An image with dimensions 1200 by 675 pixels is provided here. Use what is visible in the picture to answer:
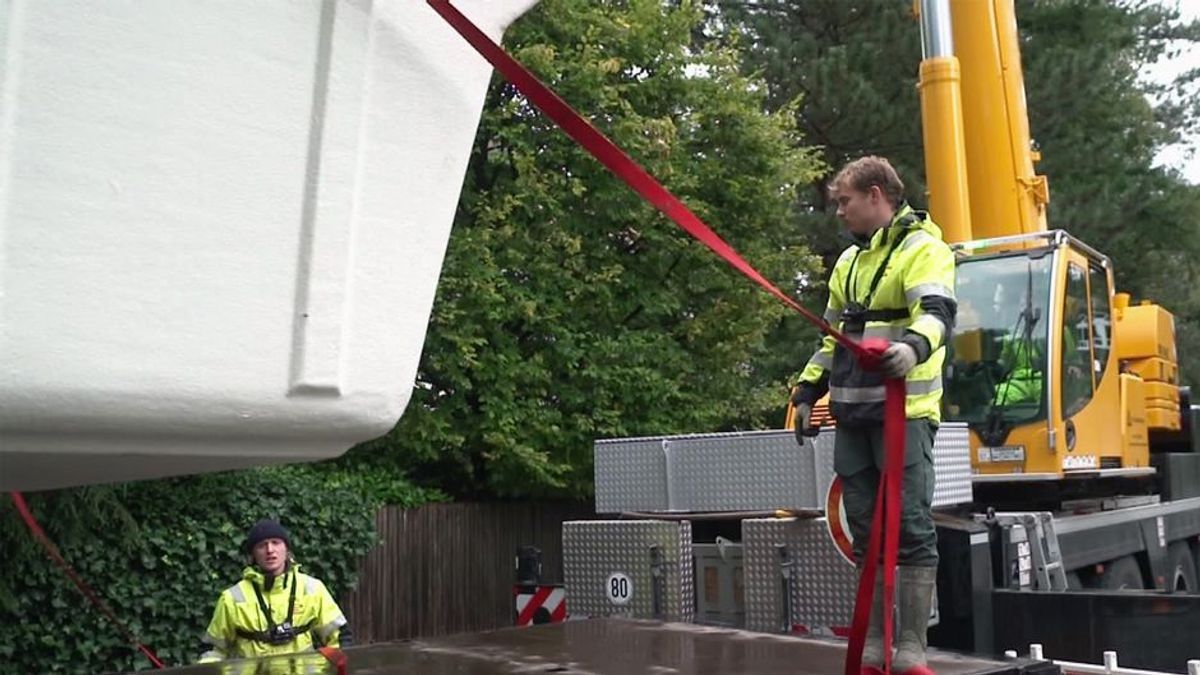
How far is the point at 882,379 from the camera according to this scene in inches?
140

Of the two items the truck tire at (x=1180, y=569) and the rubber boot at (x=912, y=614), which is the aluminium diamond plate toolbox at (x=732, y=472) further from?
the truck tire at (x=1180, y=569)

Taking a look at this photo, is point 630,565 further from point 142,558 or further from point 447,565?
point 447,565

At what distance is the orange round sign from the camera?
18.1ft

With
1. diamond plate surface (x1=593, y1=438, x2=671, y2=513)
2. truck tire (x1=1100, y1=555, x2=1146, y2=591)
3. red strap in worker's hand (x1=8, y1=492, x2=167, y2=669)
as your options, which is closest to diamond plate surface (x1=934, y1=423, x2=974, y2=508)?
diamond plate surface (x1=593, y1=438, x2=671, y2=513)

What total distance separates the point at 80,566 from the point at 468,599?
423 cm

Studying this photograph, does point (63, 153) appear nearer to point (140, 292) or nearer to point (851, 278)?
point (140, 292)

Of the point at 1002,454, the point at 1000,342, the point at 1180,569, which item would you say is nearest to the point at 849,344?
the point at 1002,454

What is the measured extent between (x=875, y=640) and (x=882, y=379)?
84 cm

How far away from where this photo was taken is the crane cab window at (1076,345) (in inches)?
316

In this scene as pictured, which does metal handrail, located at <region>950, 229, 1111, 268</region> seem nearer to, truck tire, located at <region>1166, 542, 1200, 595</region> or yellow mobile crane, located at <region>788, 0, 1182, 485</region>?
yellow mobile crane, located at <region>788, 0, 1182, 485</region>

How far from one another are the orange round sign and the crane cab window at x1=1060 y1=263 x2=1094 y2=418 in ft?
9.75

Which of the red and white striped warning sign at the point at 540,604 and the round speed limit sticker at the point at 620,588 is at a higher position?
the round speed limit sticker at the point at 620,588

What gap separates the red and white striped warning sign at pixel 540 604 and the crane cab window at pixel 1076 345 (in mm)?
3372

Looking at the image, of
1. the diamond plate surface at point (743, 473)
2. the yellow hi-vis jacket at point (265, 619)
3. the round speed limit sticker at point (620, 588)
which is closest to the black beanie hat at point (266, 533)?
the yellow hi-vis jacket at point (265, 619)
